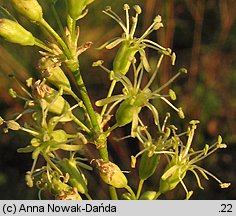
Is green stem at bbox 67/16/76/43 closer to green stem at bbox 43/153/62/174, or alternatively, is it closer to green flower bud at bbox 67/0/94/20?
green flower bud at bbox 67/0/94/20

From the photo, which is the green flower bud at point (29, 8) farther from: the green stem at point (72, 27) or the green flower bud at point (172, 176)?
the green flower bud at point (172, 176)

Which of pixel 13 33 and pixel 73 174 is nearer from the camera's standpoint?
pixel 13 33

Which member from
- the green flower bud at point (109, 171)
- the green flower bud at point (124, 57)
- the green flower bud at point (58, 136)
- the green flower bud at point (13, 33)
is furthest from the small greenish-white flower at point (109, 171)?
the green flower bud at point (13, 33)

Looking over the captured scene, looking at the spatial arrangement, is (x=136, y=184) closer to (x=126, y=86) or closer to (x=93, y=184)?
(x=93, y=184)

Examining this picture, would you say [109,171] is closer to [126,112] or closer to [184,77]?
[126,112]

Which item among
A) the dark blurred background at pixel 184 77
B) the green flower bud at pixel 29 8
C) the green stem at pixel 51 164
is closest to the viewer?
the green flower bud at pixel 29 8

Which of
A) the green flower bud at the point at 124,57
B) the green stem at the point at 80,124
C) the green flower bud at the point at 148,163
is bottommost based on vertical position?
the green flower bud at the point at 148,163

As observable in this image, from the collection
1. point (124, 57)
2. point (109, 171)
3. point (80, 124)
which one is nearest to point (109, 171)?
point (109, 171)
